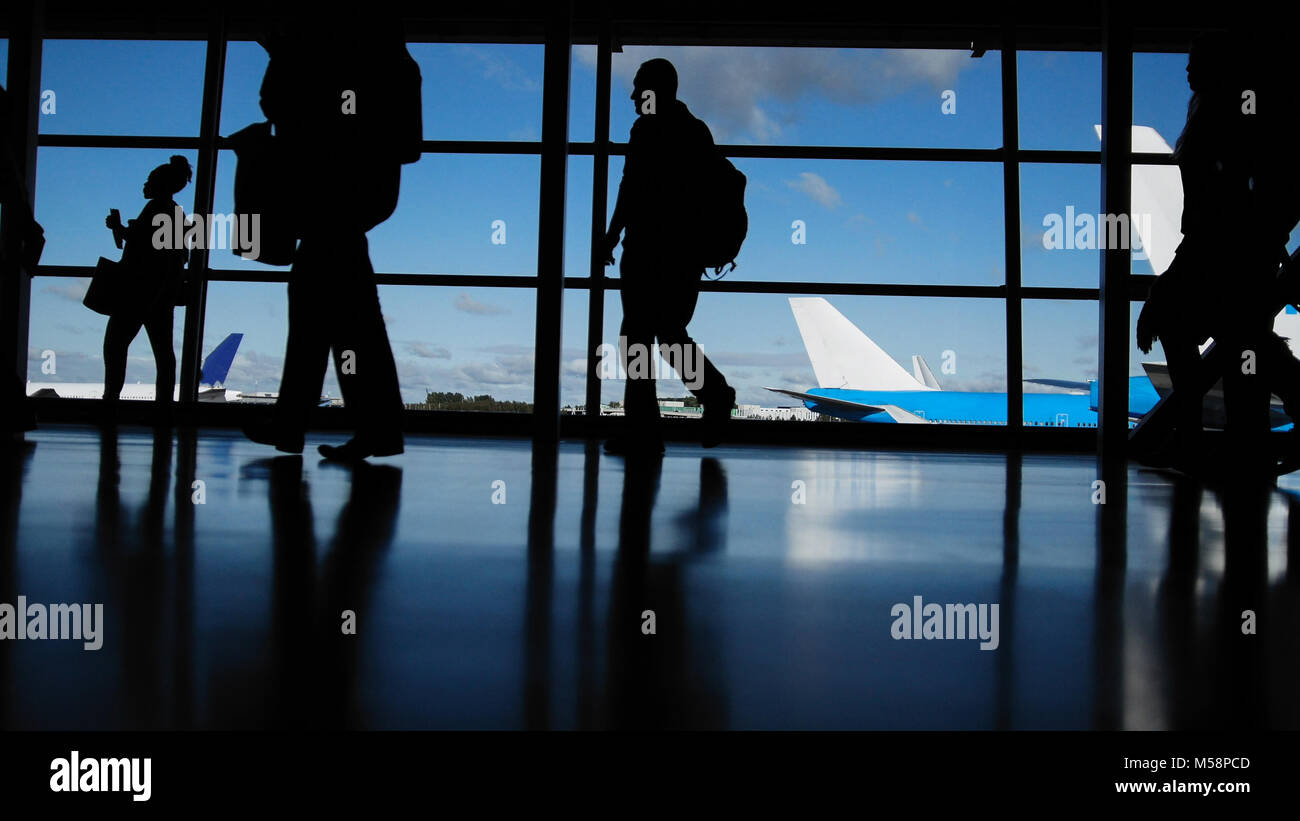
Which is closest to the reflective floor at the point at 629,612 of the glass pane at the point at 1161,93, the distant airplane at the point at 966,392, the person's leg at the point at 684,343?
the person's leg at the point at 684,343

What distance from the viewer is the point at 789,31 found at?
6.25 metres

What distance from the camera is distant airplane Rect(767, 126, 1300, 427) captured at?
5648 mm

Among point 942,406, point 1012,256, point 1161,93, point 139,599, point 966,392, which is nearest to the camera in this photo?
point 139,599

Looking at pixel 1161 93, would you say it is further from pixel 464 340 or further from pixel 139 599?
pixel 139 599

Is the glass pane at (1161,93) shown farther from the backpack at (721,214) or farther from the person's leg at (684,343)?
the person's leg at (684,343)

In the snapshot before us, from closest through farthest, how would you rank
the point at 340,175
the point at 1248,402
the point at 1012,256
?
the point at 340,175 < the point at 1248,402 < the point at 1012,256

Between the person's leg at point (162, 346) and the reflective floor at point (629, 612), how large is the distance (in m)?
3.39

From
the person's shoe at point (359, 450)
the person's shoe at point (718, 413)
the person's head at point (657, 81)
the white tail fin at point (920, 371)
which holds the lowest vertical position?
the person's shoe at point (359, 450)

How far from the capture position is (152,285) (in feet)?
15.9

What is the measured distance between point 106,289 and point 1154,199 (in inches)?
269

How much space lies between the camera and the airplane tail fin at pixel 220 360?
5.83 meters

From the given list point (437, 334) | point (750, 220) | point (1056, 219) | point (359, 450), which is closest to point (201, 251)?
point (437, 334)

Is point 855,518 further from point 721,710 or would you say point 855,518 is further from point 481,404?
point 481,404

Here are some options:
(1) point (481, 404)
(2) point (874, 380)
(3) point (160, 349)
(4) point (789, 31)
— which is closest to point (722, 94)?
(4) point (789, 31)
